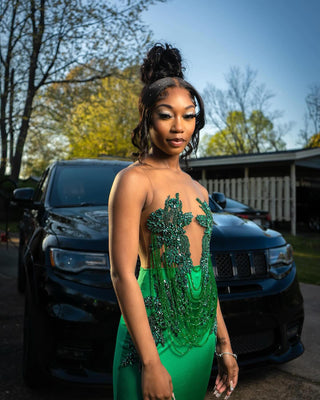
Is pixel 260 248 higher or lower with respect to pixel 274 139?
lower

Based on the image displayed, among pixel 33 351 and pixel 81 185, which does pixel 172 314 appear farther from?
pixel 81 185

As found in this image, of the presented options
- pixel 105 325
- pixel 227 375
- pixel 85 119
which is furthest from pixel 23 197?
pixel 85 119

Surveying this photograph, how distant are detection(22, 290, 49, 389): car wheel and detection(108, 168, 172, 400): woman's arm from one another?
1672mm

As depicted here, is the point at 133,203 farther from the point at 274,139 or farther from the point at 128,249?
the point at 274,139

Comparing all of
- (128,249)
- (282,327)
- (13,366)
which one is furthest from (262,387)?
(128,249)

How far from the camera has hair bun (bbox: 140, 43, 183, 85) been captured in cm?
150

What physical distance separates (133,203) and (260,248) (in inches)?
83.8

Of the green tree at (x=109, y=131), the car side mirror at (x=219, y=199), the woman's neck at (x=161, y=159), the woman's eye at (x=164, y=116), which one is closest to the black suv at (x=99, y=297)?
the car side mirror at (x=219, y=199)

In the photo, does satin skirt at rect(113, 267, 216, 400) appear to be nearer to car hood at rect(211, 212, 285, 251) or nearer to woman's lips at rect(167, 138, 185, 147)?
woman's lips at rect(167, 138, 185, 147)

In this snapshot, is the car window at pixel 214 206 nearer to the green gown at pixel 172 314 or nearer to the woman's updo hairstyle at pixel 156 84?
the woman's updo hairstyle at pixel 156 84

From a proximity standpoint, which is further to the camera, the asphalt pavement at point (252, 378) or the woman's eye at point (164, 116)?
the asphalt pavement at point (252, 378)

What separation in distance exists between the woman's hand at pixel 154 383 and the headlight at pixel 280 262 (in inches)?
84.8

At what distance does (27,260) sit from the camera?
11.2ft

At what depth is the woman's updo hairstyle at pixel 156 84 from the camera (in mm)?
1420
